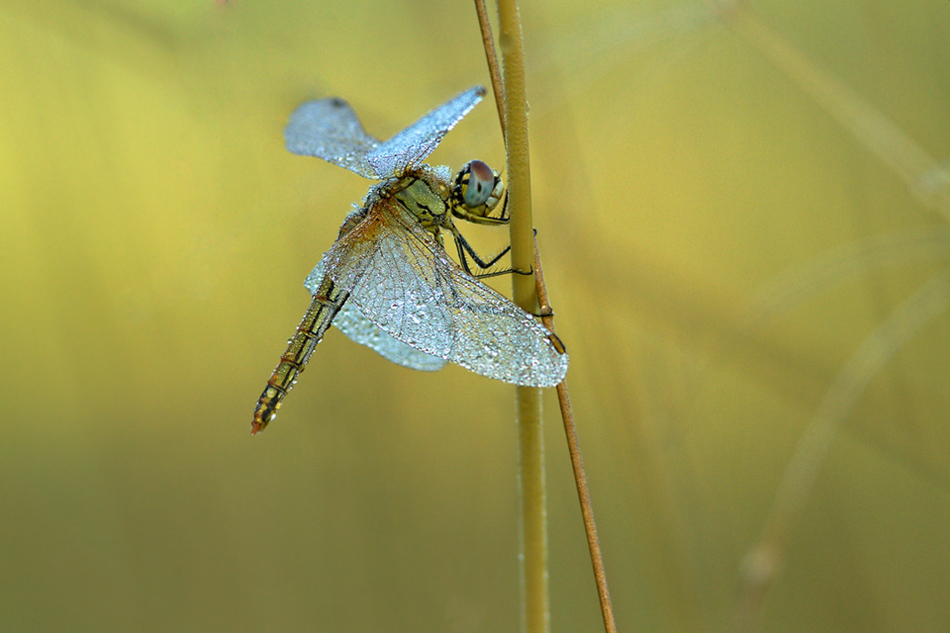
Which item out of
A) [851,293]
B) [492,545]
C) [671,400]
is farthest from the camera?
[851,293]

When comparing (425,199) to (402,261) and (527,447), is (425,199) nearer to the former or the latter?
(402,261)

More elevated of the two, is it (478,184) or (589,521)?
(478,184)

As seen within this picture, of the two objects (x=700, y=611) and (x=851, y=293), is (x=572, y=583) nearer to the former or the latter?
(x=700, y=611)

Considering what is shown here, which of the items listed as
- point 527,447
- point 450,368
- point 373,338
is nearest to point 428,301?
point 373,338

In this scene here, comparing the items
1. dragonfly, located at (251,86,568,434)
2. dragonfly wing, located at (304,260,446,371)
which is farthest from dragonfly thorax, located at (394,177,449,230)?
dragonfly wing, located at (304,260,446,371)

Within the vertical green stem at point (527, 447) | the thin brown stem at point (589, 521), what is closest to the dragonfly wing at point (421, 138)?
the vertical green stem at point (527, 447)

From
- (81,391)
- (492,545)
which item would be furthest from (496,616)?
(81,391)

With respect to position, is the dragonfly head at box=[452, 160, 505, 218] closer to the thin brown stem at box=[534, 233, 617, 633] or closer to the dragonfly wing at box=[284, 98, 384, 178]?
the dragonfly wing at box=[284, 98, 384, 178]

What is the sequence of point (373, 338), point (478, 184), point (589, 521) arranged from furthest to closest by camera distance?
point (373, 338)
point (478, 184)
point (589, 521)
